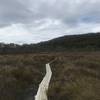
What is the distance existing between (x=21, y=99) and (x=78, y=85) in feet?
12.9

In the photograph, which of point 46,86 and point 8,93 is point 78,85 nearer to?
point 46,86

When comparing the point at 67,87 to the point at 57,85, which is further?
the point at 57,85

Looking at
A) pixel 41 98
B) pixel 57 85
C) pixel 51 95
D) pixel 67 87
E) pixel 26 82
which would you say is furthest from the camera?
pixel 26 82

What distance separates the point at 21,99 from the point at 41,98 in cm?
121

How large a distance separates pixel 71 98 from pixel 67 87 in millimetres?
2074

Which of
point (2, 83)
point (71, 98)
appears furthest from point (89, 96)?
point (2, 83)

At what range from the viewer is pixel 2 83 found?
53.2 ft

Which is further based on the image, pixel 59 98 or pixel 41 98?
pixel 59 98

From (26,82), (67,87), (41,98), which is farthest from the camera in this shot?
(26,82)

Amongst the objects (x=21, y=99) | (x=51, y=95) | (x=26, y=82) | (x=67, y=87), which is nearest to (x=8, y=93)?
(x=21, y=99)

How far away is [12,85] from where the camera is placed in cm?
1664

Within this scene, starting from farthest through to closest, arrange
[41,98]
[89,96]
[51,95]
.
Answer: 1. [51,95]
2. [89,96]
3. [41,98]

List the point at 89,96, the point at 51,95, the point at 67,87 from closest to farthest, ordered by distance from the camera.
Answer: the point at 89,96 → the point at 51,95 → the point at 67,87

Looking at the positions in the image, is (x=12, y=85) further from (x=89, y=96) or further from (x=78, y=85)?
(x=89, y=96)
